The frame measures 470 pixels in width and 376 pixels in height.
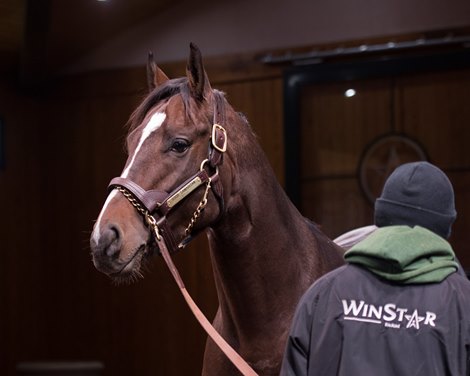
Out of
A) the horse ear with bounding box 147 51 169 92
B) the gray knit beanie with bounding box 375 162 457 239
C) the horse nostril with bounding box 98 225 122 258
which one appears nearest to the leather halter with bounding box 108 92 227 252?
the horse nostril with bounding box 98 225 122 258

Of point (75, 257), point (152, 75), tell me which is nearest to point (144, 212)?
point (152, 75)

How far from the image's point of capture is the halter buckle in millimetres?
2148

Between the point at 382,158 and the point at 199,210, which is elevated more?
the point at 382,158

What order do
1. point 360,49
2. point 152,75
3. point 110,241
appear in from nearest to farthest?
point 110,241
point 152,75
point 360,49

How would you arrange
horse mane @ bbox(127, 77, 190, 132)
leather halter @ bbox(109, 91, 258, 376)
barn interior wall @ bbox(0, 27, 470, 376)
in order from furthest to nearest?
barn interior wall @ bbox(0, 27, 470, 376)
horse mane @ bbox(127, 77, 190, 132)
leather halter @ bbox(109, 91, 258, 376)

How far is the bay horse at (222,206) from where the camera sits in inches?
81.8

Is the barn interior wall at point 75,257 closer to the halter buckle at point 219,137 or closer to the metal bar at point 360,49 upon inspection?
the metal bar at point 360,49

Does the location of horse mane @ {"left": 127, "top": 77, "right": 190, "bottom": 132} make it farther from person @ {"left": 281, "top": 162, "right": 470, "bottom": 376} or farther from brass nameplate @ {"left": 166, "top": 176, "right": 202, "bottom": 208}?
person @ {"left": 281, "top": 162, "right": 470, "bottom": 376}

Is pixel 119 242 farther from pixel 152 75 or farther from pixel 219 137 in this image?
pixel 152 75

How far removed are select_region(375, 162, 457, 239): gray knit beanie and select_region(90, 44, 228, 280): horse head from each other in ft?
2.42

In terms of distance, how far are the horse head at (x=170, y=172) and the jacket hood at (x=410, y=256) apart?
0.73 metres

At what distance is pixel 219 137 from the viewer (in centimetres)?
216

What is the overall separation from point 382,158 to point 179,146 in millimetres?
3155

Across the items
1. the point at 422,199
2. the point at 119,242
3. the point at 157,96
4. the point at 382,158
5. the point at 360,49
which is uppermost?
the point at 360,49
